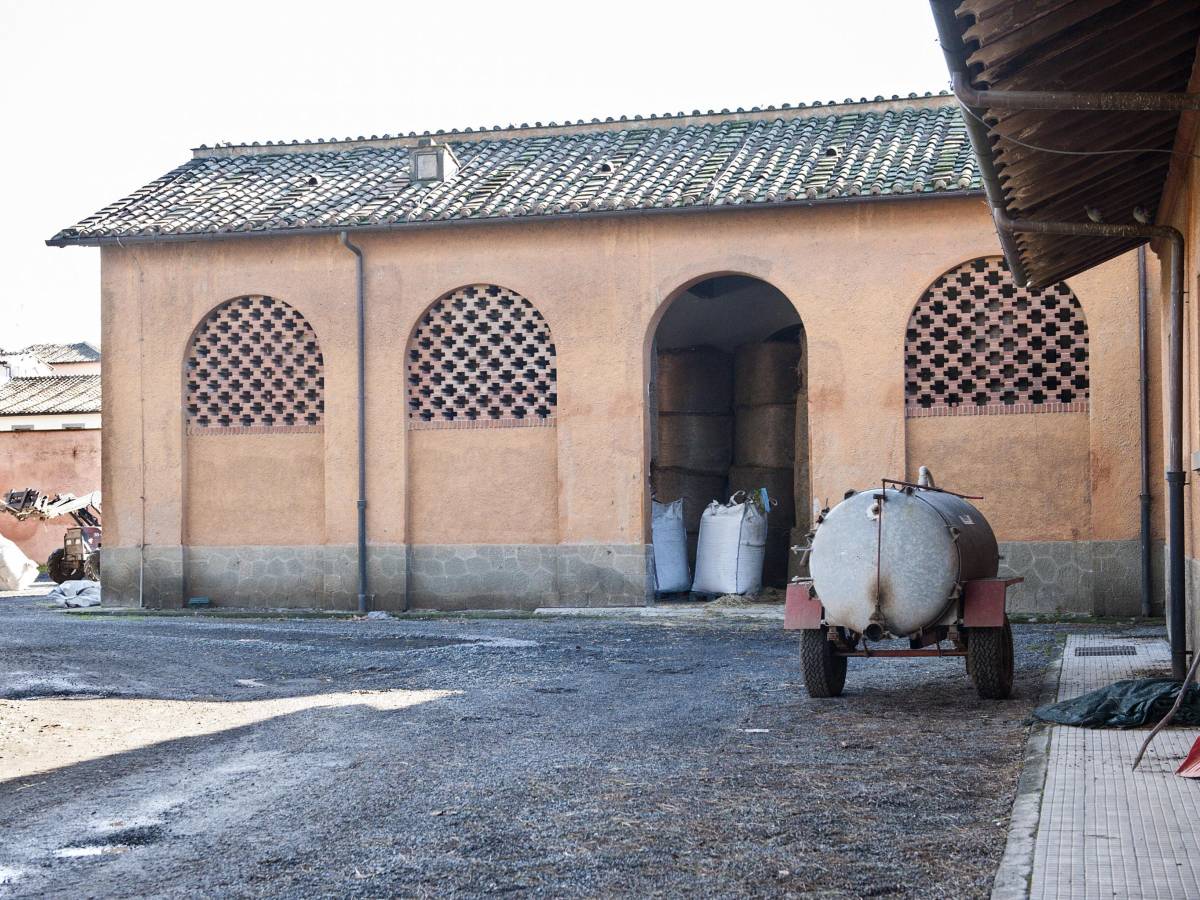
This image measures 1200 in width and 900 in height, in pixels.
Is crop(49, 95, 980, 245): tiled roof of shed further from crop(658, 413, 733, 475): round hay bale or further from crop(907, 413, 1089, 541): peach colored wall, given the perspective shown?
crop(658, 413, 733, 475): round hay bale

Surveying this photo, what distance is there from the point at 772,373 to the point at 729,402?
1.43m

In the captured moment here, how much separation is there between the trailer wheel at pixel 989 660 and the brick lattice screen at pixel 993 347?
819cm

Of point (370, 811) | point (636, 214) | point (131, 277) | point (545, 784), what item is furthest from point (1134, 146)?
point (131, 277)

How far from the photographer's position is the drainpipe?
779 inches

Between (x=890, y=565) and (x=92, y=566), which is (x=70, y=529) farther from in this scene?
(x=890, y=565)

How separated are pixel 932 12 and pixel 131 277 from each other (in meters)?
16.3

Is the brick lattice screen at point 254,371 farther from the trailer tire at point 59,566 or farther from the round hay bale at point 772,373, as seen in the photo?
the trailer tire at point 59,566

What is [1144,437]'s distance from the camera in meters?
17.3

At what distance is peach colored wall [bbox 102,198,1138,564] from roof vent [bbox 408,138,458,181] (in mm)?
1859

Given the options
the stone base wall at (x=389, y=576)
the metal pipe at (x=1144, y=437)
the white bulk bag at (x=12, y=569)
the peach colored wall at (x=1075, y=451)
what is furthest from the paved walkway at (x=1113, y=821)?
the white bulk bag at (x=12, y=569)

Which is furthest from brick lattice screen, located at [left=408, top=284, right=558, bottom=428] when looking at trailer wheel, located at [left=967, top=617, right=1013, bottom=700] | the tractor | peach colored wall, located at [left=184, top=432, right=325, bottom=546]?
trailer wheel, located at [left=967, top=617, right=1013, bottom=700]

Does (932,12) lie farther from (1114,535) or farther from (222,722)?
(1114,535)

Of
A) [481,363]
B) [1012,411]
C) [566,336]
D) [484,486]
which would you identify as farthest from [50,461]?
[1012,411]

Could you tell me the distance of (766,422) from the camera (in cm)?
2259
